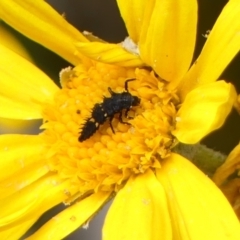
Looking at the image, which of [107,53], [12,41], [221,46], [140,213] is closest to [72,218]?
[140,213]

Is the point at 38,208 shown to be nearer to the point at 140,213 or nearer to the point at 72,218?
the point at 72,218

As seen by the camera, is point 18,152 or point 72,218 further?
point 18,152

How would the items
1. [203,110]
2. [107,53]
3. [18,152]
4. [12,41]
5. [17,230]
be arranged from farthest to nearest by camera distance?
[12,41] → [18,152] → [17,230] → [107,53] → [203,110]

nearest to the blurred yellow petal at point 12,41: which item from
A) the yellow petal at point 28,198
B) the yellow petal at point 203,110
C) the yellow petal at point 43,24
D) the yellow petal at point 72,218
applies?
the yellow petal at point 43,24

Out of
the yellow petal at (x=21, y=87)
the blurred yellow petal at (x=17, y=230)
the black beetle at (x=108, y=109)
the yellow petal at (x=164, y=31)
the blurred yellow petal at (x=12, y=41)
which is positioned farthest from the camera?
the blurred yellow petal at (x=12, y=41)

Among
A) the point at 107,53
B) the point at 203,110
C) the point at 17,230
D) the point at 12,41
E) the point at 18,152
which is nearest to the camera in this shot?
the point at 203,110

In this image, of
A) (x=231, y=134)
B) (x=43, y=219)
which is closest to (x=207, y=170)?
(x=231, y=134)

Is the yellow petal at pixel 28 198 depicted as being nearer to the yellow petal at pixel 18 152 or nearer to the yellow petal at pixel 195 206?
the yellow petal at pixel 18 152
